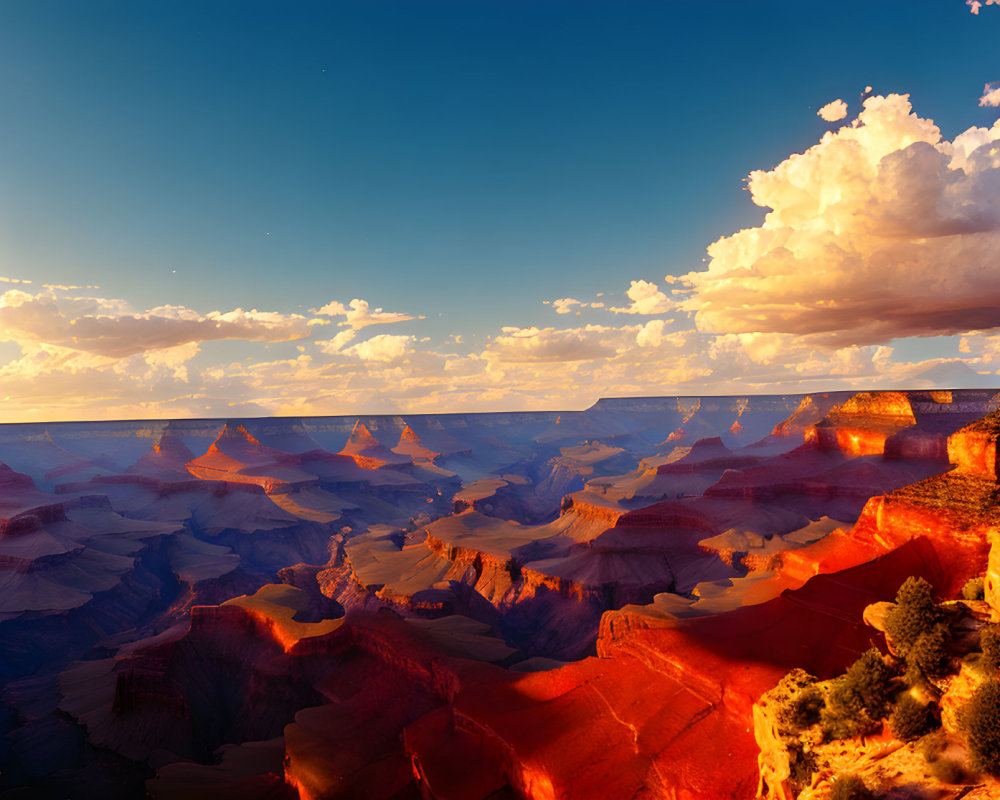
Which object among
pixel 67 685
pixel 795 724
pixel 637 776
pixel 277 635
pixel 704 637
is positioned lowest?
pixel 67 685

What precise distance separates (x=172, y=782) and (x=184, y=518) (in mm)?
100720

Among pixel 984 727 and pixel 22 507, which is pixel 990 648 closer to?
pixel 984 727

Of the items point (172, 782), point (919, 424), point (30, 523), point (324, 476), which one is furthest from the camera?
point (324, 476)

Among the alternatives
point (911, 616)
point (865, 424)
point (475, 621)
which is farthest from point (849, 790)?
point (865, 424)

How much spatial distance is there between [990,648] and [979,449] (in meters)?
19.3

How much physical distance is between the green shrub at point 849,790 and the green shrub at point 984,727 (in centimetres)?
277

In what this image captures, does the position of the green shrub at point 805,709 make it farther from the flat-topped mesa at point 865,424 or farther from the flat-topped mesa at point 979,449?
the flat-topped mesa at point 865,424

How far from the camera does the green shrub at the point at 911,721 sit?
1595cm

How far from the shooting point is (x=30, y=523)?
86.2 m

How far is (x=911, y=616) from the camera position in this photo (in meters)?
18.0

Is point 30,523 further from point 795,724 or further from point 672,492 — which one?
point 672,492


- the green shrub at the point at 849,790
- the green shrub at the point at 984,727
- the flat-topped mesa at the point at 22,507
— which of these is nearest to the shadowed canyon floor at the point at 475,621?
the flat-topped mesa at the point at 22,507

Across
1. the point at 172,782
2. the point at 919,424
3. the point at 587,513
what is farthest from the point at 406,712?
the point at 919,424

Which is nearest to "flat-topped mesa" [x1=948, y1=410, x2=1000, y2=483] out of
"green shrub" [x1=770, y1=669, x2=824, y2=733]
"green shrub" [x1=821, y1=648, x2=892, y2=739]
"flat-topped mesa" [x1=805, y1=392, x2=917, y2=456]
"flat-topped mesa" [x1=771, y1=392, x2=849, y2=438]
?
"green shrub" [x1=821, y1=648, x2=892, y2=739]
